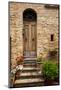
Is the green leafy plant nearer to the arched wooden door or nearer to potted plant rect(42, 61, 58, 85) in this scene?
potted plant rect(42, 61, 58, 85)

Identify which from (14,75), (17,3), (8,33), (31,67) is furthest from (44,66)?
(17,3)

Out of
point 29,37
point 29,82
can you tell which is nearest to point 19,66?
point 29,82

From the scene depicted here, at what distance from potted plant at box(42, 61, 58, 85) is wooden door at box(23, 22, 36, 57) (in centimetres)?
16

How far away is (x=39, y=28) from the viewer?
8.71ft

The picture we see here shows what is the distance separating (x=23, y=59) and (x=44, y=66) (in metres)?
0.21

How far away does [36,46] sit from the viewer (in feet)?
8.68

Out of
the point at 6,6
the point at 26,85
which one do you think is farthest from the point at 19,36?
the point at 26,85

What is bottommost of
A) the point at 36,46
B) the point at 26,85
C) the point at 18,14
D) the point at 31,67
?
the point at 26,85

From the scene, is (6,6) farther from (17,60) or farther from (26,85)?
(26,85)

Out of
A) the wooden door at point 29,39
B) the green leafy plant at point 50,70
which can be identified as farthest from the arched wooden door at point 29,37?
the green leafy plant at point 50,70

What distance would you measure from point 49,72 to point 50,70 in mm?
21

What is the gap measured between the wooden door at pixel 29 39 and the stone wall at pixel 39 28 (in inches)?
1.5

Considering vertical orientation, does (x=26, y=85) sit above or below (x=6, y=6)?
below

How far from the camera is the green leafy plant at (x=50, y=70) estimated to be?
105 inches
